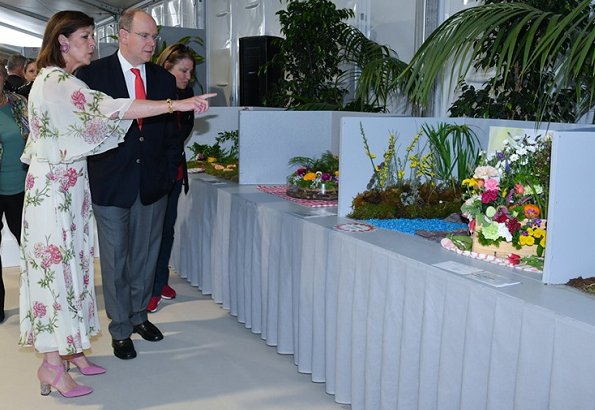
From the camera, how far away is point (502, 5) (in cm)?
253

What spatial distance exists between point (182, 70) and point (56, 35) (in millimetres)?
1148

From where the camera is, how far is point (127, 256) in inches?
119

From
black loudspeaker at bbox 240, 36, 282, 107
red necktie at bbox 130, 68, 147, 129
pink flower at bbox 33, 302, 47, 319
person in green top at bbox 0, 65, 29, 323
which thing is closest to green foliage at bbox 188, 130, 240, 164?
person in green top at bbox 0, 65, 29, 323

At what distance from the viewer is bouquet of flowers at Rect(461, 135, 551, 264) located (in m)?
2.21

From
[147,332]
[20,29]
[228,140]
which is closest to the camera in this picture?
[147,332]

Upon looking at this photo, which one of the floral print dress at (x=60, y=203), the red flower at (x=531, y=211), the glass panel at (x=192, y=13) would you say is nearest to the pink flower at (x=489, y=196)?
the red flower at (x=531, y=211)

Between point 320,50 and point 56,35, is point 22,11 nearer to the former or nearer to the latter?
point 320,50

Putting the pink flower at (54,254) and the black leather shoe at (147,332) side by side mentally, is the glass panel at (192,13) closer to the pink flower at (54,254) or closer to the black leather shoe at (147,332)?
the black leather shoe at (147,332)

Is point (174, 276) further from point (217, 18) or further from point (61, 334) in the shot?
point (217, 18)

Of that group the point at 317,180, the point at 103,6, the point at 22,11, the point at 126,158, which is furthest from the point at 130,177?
the point at 22,11

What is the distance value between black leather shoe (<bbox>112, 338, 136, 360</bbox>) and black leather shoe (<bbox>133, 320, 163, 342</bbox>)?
0.24 m

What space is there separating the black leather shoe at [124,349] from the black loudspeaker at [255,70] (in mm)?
4953

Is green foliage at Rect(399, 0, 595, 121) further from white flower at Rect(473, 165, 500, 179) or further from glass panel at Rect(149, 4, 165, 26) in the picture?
glass panel at Rect(149, 4, 165, 26)

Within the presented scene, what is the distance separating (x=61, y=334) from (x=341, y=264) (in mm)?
1076
